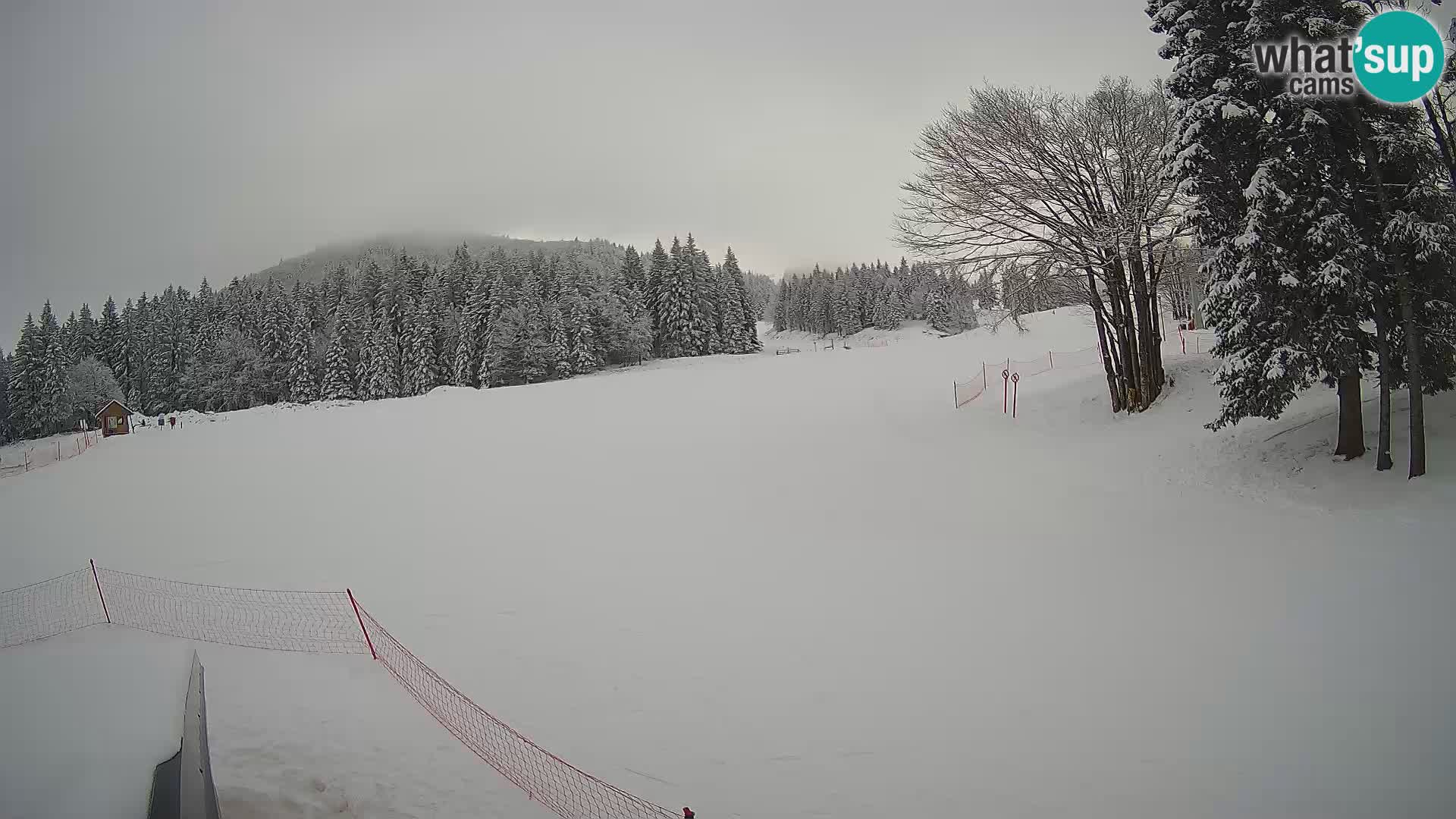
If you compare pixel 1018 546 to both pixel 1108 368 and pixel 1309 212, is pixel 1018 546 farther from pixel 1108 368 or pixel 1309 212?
pixel 1108 368

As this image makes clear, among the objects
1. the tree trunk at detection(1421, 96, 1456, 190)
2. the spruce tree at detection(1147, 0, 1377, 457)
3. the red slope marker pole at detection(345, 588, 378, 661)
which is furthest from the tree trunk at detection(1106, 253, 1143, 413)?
the red slope marker pole at detection(345, 588, 378, 661)

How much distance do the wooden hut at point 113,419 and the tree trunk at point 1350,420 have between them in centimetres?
4709

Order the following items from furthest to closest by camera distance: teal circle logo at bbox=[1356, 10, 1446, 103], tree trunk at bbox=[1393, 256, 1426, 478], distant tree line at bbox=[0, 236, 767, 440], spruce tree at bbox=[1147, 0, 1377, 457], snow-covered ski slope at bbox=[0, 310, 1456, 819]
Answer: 1. distant tree line at bbox=[0, 236, 767, 440]
2. spruce tree at bbox=[1147, 0, 1377, 457]
3. teal circle logo at bbox=[1356, 10, 1446, 103]
4. tree trunk at bbox=[1393, 256, 1426, 478]
5. snow-covered ski slope at bbox=[0, 310, 1456, 819]

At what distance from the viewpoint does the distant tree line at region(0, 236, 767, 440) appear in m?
51.9

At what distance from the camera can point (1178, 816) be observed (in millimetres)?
4699

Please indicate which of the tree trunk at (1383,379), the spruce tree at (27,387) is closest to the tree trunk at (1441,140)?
the tree trunk at (1383,379)

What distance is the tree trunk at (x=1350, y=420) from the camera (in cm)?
921

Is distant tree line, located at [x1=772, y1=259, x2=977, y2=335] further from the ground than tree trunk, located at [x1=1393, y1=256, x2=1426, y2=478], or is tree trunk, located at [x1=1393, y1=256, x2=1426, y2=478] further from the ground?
distant tree line, located at [x1=772, y1=259, x2=977, y2=335]

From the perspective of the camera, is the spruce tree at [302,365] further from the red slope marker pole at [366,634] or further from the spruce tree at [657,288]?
the red slope marker pole at [366,634]

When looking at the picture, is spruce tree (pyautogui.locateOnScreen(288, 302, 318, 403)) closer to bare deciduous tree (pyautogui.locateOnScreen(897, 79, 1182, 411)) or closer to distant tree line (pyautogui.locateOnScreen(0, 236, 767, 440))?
distant tree line (pyautogui.locateOnScreen(0, 236, 767, 440))

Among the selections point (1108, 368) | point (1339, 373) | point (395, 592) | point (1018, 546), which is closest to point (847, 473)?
point (1018, 546)

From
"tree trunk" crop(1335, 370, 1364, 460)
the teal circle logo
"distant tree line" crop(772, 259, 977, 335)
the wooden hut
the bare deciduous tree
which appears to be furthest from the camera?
"distant tree line" crop(772, 259, 977, 335)

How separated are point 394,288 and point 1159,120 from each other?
62601 mm

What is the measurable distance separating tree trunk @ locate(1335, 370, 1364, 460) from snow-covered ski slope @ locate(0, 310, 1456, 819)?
1.08 feet
